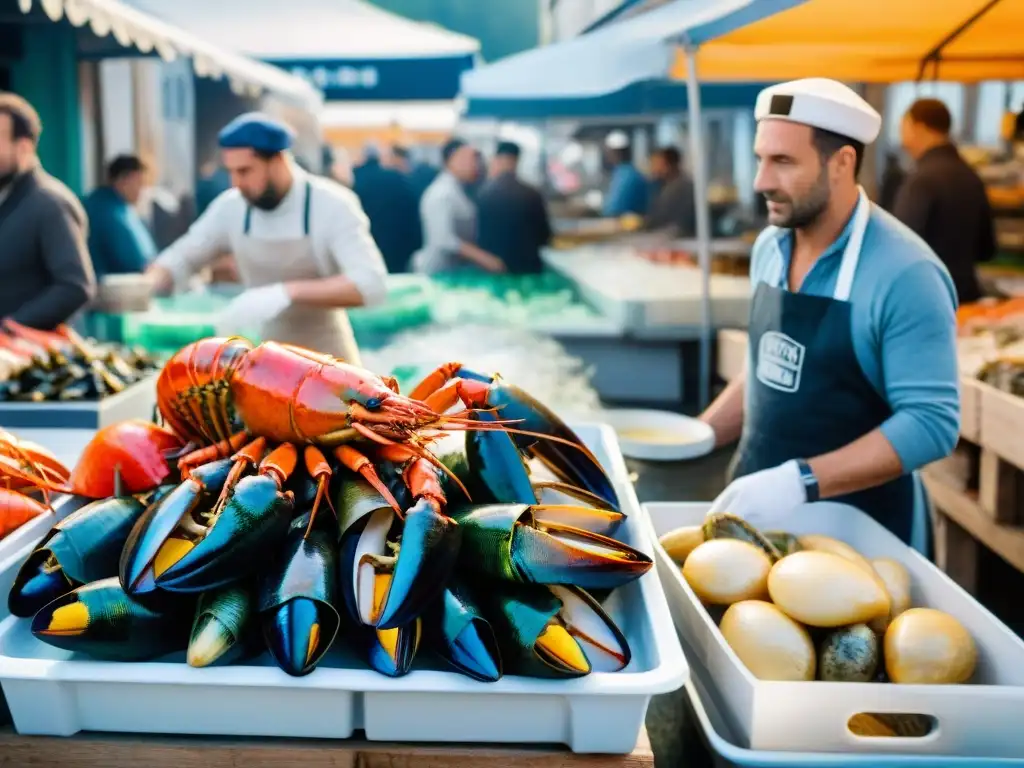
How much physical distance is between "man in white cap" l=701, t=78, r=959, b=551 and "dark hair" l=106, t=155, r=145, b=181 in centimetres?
489

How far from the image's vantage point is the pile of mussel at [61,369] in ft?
8.23

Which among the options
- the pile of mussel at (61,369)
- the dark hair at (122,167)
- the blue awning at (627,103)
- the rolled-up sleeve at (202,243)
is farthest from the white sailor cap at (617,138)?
the pile of mussel at (61,369)

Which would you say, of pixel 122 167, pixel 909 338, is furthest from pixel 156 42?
pixel 909 338

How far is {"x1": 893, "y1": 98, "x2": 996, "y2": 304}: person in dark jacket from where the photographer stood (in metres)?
4.68

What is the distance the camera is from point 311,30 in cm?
876

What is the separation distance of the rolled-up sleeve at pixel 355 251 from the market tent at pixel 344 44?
5895 millimetres

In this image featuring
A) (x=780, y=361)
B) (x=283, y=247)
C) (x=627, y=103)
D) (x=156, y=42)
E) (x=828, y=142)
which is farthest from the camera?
(x=627, y=103)

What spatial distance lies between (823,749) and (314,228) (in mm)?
2333

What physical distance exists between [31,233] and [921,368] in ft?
10.1

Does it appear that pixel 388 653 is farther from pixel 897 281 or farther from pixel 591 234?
pixel 591 234

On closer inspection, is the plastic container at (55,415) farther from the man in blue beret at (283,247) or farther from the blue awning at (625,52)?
the blue awning at (625,52)

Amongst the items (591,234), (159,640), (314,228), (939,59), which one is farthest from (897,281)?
(591,234)

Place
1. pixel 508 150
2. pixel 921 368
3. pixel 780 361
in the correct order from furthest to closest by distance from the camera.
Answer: pixel 508 150 → pixel 780 361 → pixel 921 368

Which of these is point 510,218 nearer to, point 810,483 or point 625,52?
point 625,52
